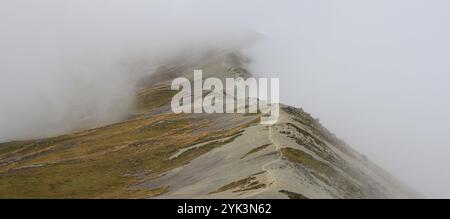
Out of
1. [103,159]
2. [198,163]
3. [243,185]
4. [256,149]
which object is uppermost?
[256,149]

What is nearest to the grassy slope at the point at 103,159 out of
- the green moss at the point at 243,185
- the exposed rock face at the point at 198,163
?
the exposed rock face at the point at 198,163

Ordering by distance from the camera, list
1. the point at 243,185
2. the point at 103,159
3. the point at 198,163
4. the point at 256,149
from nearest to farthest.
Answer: the point at 243,185 → the point at 256,149 → the point at 198,163 → the point at 103,159

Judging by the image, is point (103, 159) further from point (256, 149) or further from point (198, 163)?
point (256, 149)

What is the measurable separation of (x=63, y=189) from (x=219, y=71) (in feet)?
290

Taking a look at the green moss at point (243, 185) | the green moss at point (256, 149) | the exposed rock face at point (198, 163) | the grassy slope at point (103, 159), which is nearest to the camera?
the green moss at point (243, 185)

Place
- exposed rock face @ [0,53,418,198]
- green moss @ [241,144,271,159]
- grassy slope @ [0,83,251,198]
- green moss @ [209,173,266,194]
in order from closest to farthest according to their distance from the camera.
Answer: green moss @ [209,173,266,194]
exposed rock face @ [0,53,418,198]
green moss @ [241,144,271,159]
grassy slope @ [0,83,251,198]

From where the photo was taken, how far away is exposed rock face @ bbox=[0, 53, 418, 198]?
75.6m

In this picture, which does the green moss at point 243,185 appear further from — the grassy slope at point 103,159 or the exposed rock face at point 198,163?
the grassy slope at point 103,159

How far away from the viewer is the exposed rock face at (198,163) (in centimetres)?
7562

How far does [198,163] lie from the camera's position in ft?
328

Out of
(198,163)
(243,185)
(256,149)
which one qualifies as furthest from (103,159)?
(243,185)

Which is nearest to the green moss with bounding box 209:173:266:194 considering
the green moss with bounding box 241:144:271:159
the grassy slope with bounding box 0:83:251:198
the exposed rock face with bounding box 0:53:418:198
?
the exposed rock face with bounding box 0:53:418:198

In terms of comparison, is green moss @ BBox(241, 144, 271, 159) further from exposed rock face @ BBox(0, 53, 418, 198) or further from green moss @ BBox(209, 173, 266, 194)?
green moss @ BBox(209, 173, 266, 194)
